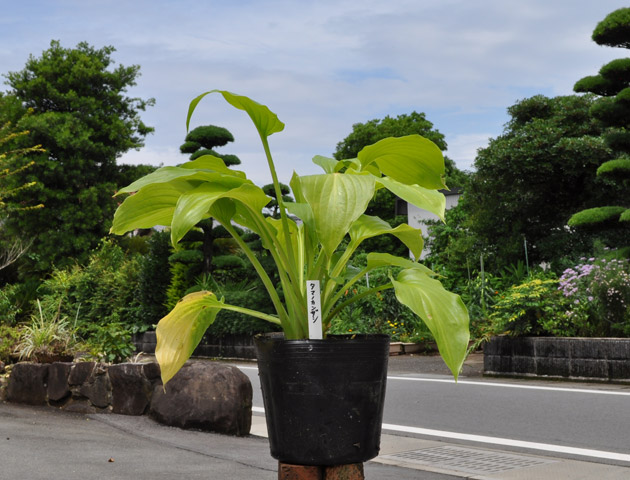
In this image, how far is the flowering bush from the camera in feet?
33.3

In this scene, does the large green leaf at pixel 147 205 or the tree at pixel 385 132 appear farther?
the tree at pixel 385 132

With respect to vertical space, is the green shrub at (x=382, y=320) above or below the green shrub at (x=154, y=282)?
below

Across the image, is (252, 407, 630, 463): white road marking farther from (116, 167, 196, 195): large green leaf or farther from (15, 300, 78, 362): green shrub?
(116, 167, 196, 195): large green leaf

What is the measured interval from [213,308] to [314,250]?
47 centimetres

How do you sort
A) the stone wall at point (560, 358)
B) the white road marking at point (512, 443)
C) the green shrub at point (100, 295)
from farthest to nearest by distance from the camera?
the green shrub at point (100, 295)
the stone wall at point (560, 358)
the white road marking at point (512, 443)

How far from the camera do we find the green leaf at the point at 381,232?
9.87ft

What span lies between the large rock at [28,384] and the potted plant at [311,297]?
5488mm

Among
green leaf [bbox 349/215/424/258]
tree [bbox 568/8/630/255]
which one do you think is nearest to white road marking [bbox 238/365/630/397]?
tree [bbox 568/8/630/255]

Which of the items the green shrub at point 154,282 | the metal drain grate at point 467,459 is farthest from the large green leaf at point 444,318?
the green shrub at point 154,282

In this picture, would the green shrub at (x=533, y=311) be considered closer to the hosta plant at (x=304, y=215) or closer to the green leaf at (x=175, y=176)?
the hosta plant at (x=304, y=215)

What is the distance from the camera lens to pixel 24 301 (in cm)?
1861

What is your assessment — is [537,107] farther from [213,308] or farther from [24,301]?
[213,308]

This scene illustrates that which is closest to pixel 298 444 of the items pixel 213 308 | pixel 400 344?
pixel 213 308

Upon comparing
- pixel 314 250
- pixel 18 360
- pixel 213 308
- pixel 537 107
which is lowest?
pixel 18 360
